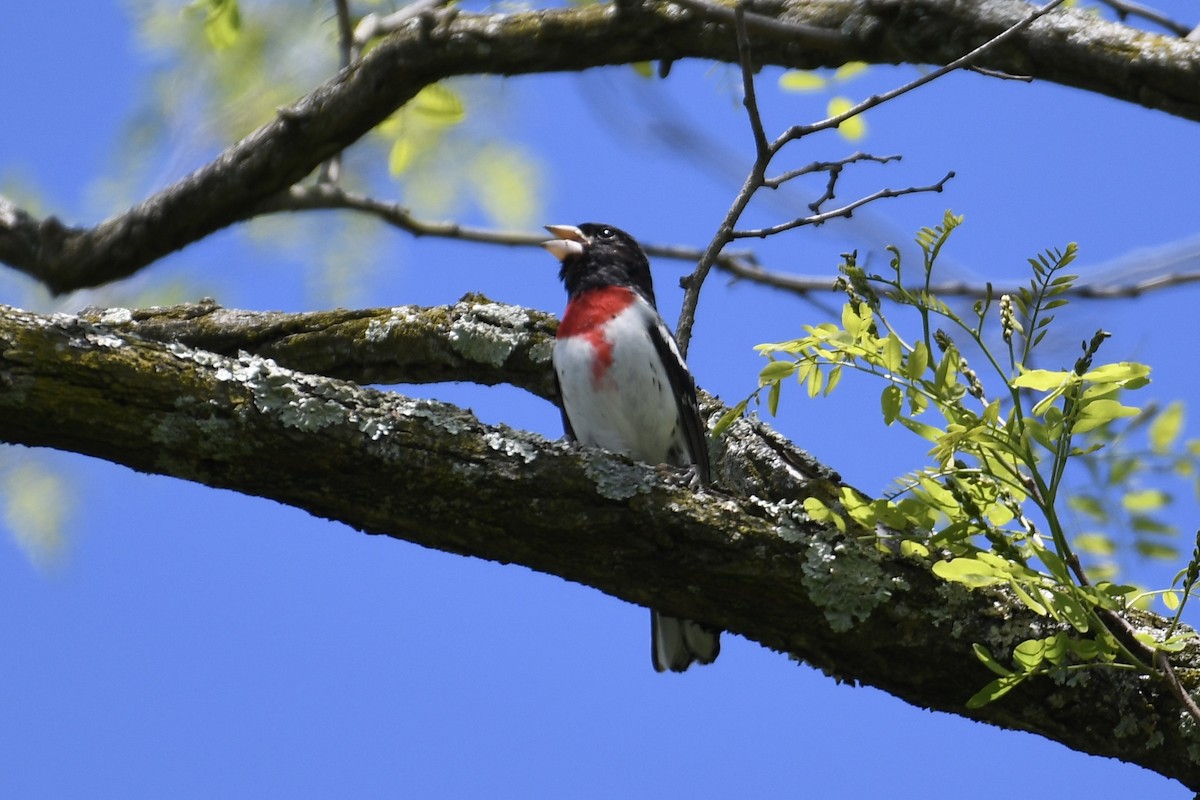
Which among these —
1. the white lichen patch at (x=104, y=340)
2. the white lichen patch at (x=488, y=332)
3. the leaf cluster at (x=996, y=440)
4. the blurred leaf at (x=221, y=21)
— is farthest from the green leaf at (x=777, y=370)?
the blurred leaf at (x=221, y=21)

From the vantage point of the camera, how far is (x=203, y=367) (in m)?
2.88

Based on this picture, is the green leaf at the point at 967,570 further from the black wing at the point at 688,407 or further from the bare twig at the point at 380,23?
the bare twig at the point at 380,23

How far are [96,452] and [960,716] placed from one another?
216 cm

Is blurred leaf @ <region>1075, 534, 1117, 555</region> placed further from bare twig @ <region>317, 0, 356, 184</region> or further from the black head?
bare twig @ <region>317, 0, 356, 184</region>

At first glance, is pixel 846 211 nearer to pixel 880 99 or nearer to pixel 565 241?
pixel 880 99

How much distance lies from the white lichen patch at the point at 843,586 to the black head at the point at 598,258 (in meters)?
2.56

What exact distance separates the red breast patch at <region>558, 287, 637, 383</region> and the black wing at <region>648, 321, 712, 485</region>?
22 centimetres

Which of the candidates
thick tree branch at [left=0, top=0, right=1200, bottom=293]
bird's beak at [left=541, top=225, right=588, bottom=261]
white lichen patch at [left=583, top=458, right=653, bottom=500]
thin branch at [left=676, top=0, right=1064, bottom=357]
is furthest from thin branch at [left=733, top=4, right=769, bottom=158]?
bird's beak at [left=541, top=225, right=588, bottom=261]

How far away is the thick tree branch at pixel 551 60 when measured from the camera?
12.7 feet

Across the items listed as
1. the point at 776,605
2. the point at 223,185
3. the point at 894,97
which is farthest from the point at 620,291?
the point at 776,605

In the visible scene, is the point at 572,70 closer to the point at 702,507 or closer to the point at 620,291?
the point at 620,291

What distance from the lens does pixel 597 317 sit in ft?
15.9

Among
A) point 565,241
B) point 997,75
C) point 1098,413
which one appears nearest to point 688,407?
point 565,241

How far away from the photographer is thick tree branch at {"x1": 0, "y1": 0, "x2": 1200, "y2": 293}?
12.7ft
